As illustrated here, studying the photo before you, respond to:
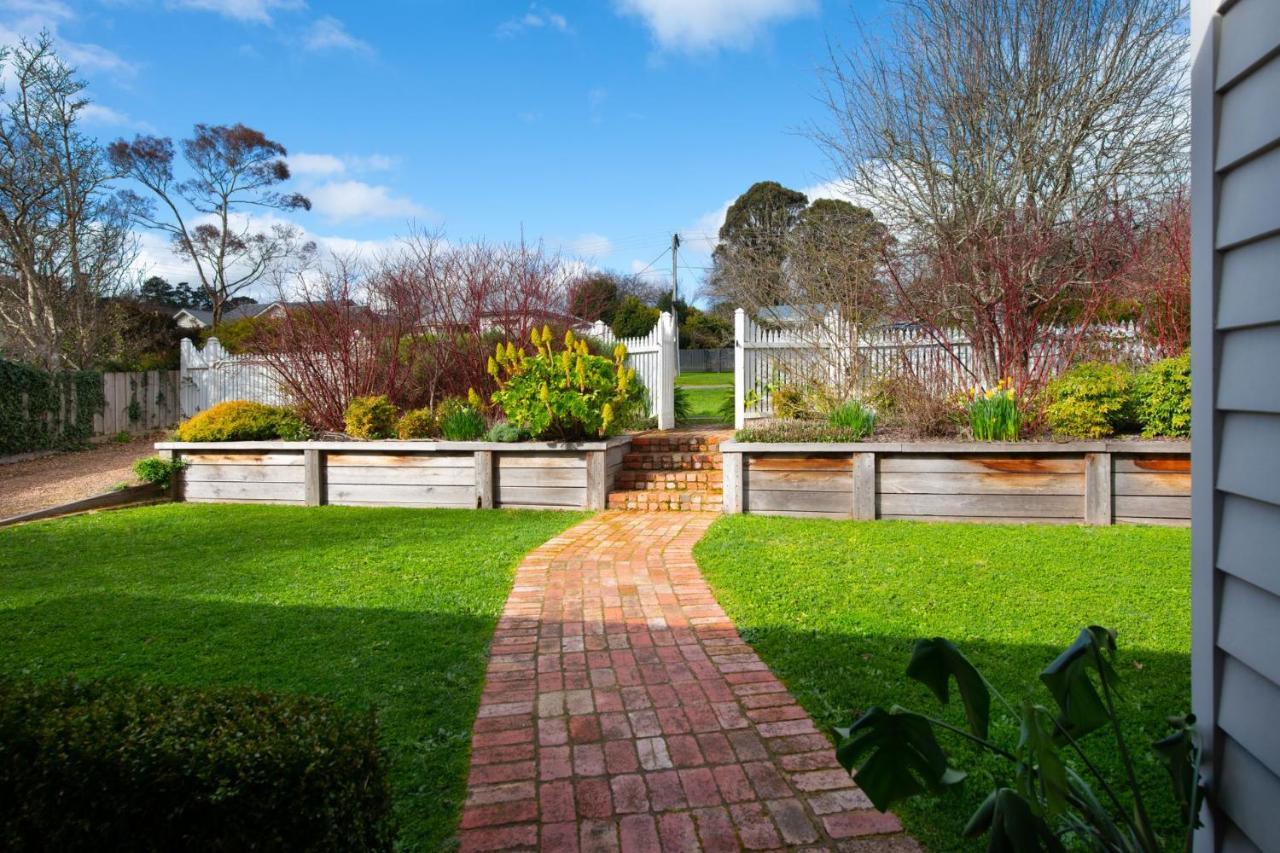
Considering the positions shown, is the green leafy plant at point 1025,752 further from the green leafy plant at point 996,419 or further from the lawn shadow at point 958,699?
the green leafy plant at point 996,419

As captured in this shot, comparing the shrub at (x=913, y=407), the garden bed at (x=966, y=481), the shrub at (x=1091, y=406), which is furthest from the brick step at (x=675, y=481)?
the shrub at (x=1091, y=406)

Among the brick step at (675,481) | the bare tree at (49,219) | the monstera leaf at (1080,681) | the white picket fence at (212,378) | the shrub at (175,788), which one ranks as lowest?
the brick step at (675,481)

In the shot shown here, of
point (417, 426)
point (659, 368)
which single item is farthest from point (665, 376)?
point (417, 426)

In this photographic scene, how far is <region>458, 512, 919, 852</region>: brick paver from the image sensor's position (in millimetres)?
2029

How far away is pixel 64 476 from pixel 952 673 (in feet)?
37.7

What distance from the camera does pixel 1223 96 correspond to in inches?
59.9

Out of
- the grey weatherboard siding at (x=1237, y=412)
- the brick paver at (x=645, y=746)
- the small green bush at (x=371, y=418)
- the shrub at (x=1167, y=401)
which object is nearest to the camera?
the grey weatherboard siding at (x=1237, y=412)

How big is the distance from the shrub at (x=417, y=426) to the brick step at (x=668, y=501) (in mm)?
2412

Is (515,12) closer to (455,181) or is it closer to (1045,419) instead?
(455,181)

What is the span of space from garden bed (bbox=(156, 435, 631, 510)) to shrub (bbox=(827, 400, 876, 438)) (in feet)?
7.50

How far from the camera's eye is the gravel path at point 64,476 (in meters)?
8.16

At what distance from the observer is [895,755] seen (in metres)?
1.42

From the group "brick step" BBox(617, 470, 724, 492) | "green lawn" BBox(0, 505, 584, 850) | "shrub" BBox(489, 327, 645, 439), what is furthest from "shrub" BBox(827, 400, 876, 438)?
"green lawn" BBox(0, 505, 584, 850)

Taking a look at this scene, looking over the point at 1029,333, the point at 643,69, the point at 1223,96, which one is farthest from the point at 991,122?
the point at 1223,96
